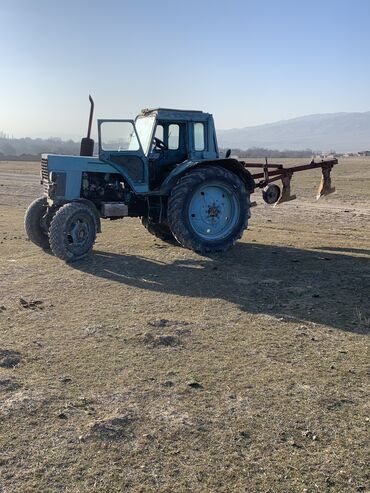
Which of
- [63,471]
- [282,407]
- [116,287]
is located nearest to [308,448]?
[282,407]

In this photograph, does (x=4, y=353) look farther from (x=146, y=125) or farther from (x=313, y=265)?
(x=146, y=125)

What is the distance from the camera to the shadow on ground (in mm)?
6684

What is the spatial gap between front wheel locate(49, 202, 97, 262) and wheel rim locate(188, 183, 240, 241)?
1.83 m

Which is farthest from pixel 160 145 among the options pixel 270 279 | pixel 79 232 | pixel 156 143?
pixel 270 279

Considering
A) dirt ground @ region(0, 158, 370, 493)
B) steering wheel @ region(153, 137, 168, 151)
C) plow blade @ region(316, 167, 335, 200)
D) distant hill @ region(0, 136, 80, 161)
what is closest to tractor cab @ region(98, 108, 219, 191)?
steering wheel @ region(153, 137, 168, 151)

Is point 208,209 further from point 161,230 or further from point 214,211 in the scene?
point 161,230

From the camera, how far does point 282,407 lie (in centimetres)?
422

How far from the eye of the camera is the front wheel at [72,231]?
906 centimetres

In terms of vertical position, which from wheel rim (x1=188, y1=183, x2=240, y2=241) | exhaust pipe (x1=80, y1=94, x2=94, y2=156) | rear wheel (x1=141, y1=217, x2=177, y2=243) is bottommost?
rear wheel (x1=141, y1=217, x2=177, y2=243)

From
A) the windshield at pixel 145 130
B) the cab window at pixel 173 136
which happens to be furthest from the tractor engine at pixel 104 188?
the cab window at pixel 173 136

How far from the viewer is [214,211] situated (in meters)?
10.1

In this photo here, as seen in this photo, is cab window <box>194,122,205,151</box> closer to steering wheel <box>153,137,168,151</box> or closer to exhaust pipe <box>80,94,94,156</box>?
steering wheel <box>153,137,168,151</box>

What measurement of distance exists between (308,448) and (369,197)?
19.3m

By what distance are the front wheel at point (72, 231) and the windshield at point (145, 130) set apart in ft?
5.52
